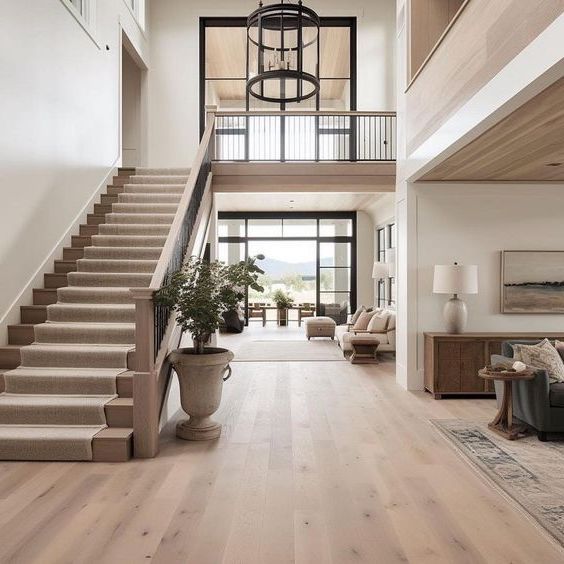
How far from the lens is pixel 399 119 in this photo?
21.6 ft

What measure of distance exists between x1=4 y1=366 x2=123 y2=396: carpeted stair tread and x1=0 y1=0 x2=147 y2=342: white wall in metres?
0.78

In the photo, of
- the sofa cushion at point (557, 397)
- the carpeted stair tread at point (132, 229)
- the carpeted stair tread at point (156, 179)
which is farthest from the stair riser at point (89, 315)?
the sofa cushion at point (557, 397)

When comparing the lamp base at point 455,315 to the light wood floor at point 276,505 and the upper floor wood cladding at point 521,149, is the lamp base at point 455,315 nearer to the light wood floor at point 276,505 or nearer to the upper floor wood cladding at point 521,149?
the upper floor wood cladding at point 521,149

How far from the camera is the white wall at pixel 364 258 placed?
1358 cm

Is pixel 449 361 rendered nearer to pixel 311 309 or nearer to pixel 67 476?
pixel 67 476

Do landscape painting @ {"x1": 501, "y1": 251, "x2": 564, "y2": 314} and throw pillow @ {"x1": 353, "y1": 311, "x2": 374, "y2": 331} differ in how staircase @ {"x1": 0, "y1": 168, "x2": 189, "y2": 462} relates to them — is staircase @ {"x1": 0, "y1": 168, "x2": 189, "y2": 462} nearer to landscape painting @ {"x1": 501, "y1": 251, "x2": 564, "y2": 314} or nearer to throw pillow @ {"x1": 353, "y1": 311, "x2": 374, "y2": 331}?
throw pillow @ {"x1": 353, "y1": 311, "x2": 374, "y2": 331}

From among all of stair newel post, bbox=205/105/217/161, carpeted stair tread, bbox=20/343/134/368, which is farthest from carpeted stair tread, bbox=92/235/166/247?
stair newel post, bbox=205/105/217/161

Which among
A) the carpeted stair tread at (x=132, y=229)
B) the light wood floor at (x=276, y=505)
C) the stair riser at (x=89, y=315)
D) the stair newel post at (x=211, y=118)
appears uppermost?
the stair newel post at (x=211, y=118)

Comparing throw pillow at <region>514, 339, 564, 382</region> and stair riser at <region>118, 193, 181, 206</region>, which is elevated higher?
stair riser at <region>118, 193, 181, 206</region>

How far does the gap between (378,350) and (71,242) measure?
5005mm

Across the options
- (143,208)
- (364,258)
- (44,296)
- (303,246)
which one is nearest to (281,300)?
(303,246)

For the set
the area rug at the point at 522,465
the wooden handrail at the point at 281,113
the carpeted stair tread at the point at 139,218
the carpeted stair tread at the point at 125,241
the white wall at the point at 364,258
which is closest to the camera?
the area rug at the point at 522,465

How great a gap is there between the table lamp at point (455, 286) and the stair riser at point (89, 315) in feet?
11.2

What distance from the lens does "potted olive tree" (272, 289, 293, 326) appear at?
45.8 feet
